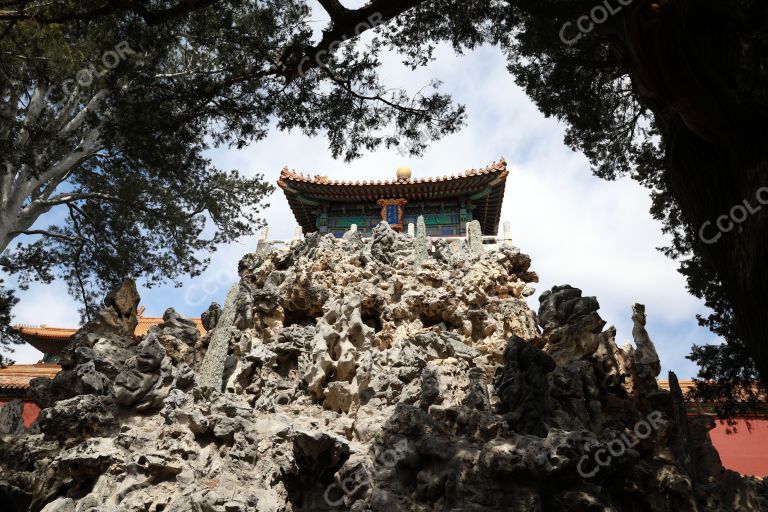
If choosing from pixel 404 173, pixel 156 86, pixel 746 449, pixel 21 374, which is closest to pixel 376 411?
pixel 156 86

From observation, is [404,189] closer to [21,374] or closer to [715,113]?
[21,374]

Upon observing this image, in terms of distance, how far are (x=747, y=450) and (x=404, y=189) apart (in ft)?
35.9

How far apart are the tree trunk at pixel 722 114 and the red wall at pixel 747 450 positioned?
10.2 meters

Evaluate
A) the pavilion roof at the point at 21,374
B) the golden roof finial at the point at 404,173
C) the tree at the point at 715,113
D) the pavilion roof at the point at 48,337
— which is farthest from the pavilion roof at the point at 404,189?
the tree at the point at 715,113

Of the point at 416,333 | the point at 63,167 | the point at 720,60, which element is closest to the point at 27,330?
the point at 63,167

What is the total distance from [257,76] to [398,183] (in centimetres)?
1137

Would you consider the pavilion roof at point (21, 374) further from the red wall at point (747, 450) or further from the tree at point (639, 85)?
the red wall at point (747, 450)

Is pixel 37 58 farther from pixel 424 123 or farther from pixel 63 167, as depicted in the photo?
pixel 424 123

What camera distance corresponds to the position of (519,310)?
29.3 ft

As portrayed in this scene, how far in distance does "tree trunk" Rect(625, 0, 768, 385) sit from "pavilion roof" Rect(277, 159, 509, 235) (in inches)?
525

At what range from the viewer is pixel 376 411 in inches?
282

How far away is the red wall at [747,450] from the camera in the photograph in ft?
36.3

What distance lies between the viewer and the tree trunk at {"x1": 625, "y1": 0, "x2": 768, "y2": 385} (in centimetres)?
268

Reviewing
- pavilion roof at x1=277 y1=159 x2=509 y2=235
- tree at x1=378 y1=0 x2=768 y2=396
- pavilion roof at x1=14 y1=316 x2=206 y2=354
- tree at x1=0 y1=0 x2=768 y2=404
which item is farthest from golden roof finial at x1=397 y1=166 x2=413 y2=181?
tree at x1=378 y1=0 x2=768 y2=396
